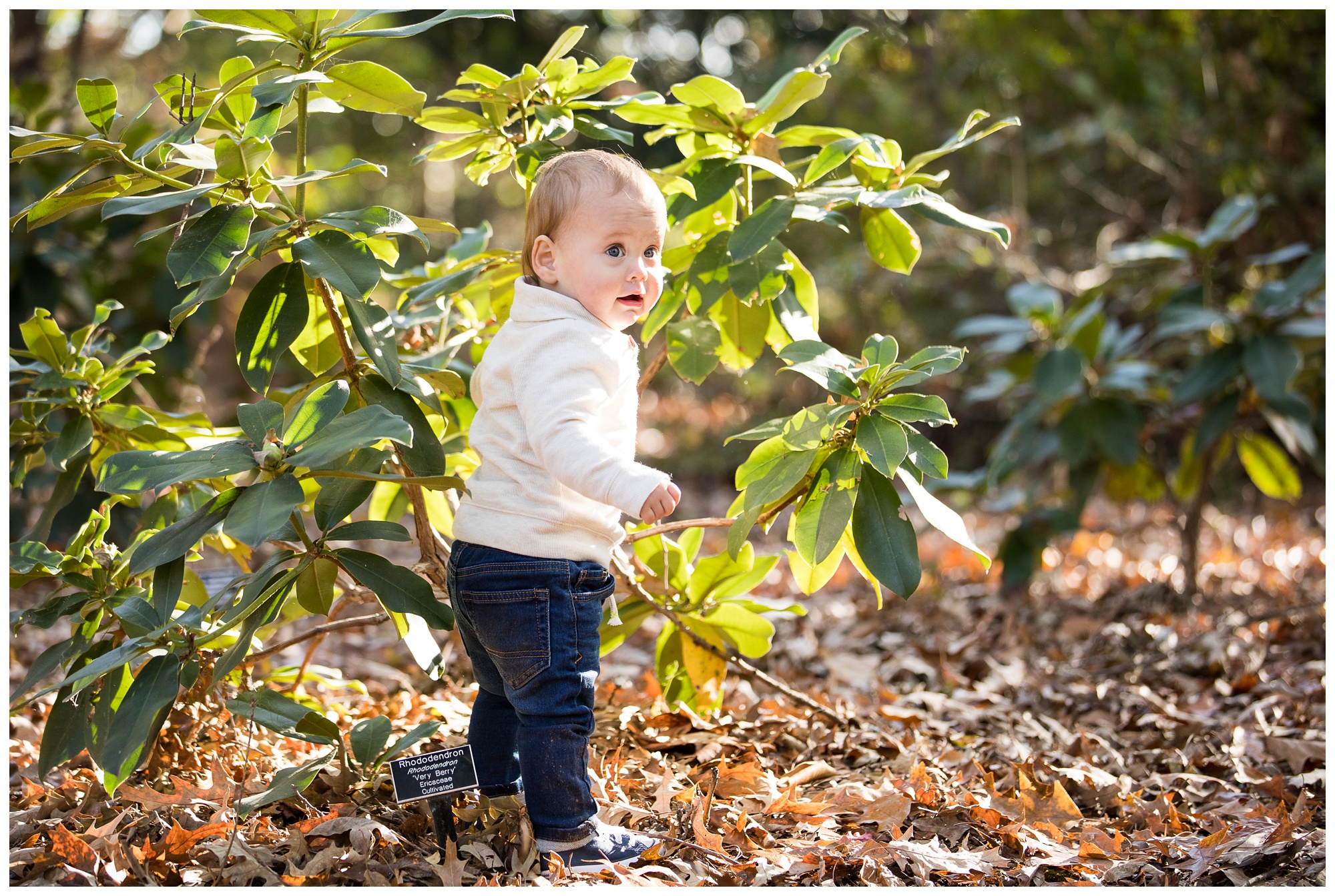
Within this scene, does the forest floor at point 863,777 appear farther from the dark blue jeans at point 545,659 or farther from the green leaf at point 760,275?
the green leaf at point 760,275

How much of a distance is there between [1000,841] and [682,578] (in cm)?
68

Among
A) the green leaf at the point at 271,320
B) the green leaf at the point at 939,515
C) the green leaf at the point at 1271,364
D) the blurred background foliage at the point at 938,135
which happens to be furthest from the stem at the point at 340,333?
the green leaf at the point at 1271,364

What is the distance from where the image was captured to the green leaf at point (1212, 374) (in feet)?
9.30

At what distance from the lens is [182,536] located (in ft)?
4.46

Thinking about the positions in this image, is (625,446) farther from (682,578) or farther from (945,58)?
(945,58)

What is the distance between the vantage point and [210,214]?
1.42m

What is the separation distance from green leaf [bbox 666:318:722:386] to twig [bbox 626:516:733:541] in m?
0.24

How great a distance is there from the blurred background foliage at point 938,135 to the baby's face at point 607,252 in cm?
207

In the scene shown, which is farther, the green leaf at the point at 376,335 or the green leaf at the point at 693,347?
the green leaf at the point at 693,347

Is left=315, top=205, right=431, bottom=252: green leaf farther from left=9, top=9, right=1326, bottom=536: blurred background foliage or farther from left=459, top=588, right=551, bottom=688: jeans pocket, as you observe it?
left=9, top=9, right=1326, bottom=536: blurred background foliage

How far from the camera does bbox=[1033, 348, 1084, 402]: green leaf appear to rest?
2.89 m

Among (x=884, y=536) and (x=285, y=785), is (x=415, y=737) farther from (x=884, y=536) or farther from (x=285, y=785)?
(x=884, y=536)

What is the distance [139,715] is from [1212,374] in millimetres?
2679

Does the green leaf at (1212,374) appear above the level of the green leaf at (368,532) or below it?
below
